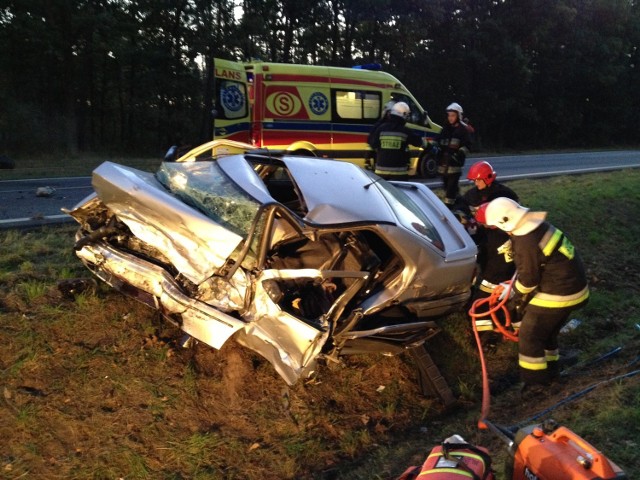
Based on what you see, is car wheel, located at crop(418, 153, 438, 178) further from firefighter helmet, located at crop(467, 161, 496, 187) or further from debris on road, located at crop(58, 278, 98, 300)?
debris on road, located at crop(58, 278, 98, 300)

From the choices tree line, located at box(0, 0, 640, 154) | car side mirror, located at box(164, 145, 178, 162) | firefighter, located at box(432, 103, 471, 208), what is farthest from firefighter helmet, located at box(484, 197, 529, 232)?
tree line, located at box(0, 0, 640, 154)

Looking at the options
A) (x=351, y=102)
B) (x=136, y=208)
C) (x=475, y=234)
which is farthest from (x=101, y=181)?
(x=351, y=102)

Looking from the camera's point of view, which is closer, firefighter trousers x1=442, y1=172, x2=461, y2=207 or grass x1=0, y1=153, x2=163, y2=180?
firefighter trousers x1=442, y1=172, x2=461, y2=207

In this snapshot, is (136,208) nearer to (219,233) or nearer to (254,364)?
(219,233)

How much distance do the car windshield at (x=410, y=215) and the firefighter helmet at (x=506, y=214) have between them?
418mm

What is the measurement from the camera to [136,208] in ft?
12.5

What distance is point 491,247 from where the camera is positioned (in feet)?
17.6

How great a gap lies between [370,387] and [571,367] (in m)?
1.80

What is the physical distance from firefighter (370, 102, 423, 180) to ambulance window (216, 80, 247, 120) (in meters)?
4.80

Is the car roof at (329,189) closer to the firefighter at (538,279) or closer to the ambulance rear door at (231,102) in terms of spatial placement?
the firefighter at (538,279)

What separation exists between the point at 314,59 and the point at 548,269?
2536cm

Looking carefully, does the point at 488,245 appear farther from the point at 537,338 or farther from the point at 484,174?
the point at 537,338

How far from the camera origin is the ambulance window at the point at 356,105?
12203 mm

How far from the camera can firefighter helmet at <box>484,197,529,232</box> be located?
3.97 meters
